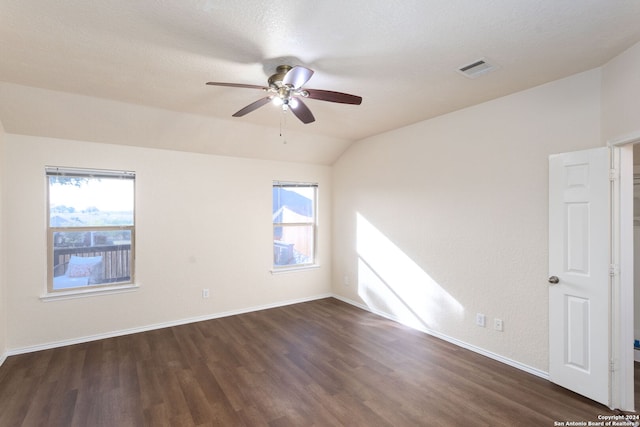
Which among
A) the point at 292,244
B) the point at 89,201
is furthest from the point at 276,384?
the point at 89,201

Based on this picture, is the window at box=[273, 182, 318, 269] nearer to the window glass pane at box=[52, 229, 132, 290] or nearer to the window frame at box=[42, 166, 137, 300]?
the window frame at box=[42, 166, 137, 300]

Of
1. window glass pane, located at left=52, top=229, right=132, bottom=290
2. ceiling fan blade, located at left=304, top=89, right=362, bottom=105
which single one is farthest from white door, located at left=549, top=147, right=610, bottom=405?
window glass pane, located at left=52, top=229, right=132, bottom=290

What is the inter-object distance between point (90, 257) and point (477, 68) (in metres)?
4.66

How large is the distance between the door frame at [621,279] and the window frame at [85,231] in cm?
493

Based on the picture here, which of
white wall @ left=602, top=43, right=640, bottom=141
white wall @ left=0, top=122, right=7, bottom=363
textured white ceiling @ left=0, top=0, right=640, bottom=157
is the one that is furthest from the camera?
white wall @ left=0, top=122, right=7, bottom=363

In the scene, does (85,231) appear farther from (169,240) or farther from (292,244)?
(292,244)

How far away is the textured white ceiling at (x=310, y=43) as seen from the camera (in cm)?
176

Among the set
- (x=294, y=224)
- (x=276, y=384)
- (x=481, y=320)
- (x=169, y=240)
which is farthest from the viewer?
(x=294, y=224)

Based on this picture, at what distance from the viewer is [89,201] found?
12.4 ft

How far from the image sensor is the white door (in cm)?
240

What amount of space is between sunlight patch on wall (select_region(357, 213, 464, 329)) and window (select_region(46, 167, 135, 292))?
3306 millimetres

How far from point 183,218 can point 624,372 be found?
4.79m

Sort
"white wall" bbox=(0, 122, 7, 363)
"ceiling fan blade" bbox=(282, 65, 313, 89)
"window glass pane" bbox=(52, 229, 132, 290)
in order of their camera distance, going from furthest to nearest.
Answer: "window glass pane" bbox=(52, 229, 132, 290), "white wall" bbox=(0, 122, 7, 363), "ceiling fan blade" bbox=(282, 65, 313, 89)

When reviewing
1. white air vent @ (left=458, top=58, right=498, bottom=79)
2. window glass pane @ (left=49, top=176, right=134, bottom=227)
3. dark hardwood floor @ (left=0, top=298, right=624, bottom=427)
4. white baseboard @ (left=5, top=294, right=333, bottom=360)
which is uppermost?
white air vent @ (left=458, top=58, right=498, bottom=79)
